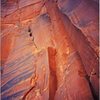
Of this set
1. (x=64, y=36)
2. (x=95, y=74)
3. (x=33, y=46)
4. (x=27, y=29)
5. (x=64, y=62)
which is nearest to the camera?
(x=95, y=74)

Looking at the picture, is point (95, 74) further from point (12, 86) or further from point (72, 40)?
point (12, 86)

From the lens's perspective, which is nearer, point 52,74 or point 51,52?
point 52,74

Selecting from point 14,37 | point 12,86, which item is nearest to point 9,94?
point 12,86

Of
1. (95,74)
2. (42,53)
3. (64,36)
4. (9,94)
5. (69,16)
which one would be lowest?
(9,94)

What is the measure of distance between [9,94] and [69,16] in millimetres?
1921

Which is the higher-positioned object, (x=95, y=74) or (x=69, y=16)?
(x=69, y=16)

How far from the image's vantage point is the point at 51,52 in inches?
149

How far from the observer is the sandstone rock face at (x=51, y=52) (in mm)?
3025

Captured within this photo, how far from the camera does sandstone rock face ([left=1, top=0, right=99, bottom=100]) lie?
3025 mm

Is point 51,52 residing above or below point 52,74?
above

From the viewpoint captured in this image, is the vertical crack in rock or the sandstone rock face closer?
the sandstone rock face

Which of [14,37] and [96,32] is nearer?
[96,32]

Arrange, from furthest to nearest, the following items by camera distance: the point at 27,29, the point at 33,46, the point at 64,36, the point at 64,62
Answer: the point at 27,29 → the point at 33,46 → the point at 64,36 → the point at 64,62

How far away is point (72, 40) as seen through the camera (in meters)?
3.57
